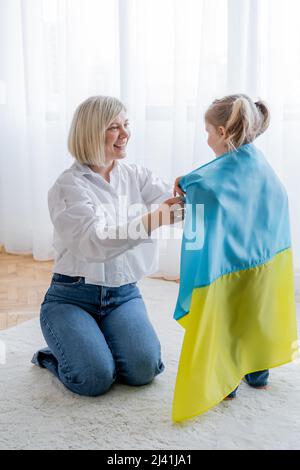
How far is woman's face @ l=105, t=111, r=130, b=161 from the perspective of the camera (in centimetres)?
161

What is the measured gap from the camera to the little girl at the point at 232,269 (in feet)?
4.52

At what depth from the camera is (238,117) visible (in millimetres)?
1415

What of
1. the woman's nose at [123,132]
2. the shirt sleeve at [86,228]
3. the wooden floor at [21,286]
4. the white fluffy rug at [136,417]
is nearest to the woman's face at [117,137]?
the woman's nose at [123,132]

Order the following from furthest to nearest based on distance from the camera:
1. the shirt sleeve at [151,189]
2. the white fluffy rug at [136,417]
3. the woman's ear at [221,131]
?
the shirt sleeve at [151,189] → the woman's ear at [221,131] → the white fluffy rug at [136,417]

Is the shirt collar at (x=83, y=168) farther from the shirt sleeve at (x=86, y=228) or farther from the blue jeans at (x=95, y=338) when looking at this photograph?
the blue jeans at (x=95, y=338)

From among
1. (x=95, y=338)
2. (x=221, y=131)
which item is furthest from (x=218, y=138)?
(x=95, y=338)

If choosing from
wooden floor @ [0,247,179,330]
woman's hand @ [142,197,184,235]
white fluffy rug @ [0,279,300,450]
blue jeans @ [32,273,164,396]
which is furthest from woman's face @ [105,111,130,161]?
wooden floor @ [0,247,179,330]

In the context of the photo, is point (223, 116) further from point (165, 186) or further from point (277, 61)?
point (277, 61)

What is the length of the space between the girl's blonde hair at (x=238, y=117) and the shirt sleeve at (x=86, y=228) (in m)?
0.31

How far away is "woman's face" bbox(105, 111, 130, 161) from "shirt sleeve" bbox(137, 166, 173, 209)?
0.50ft

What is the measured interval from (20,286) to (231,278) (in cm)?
134

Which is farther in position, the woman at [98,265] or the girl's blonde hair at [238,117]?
the woman at [98,265]

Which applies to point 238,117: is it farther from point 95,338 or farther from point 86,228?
point 95,338

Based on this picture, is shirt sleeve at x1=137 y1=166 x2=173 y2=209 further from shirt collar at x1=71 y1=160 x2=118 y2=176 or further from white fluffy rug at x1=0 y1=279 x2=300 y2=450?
white fluffy rug at x1=0 y1=279 x2=300 y2=450
